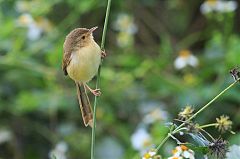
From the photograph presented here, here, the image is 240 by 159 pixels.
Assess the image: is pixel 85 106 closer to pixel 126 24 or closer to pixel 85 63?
pixel 85 63

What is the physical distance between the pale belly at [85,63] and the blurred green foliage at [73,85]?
1.27 meters

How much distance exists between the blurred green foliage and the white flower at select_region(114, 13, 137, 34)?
0.01 m

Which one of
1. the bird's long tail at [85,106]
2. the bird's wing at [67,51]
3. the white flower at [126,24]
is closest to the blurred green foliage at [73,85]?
the white flower at [126,24]

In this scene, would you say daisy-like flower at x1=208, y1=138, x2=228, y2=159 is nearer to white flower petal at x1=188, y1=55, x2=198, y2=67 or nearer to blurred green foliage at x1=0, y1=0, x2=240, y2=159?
blurred green foliage at x1=0, y1=0, x2=240, y2=159

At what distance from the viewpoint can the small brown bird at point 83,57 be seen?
150cm

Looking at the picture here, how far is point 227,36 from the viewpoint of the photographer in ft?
9.92

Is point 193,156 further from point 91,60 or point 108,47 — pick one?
point 108,47

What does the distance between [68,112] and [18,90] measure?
299 millimetres

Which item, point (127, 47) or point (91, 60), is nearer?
point (91, 60)

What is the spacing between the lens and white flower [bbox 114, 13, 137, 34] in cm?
339

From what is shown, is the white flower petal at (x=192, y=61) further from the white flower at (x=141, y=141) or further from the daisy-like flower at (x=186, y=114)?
the daisy-like flower at (x=186, y=114)

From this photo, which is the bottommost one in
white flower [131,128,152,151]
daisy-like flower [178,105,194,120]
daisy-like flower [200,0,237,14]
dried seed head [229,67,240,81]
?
daisy-like flower [178,105,194,120]

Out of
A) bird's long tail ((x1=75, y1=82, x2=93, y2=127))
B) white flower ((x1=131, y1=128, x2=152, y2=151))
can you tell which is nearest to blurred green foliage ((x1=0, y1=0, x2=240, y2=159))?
white flower ((x1=131, y1=128, x2=152, y2=151))

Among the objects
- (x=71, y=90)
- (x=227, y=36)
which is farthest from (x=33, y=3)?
(x=227, y=36)
